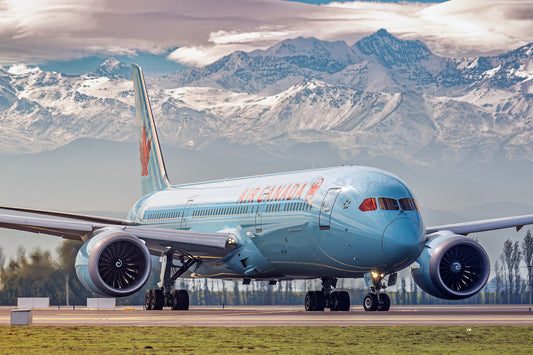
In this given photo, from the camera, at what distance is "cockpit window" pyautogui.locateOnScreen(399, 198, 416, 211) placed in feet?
109

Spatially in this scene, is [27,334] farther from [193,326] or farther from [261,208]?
[261,208]

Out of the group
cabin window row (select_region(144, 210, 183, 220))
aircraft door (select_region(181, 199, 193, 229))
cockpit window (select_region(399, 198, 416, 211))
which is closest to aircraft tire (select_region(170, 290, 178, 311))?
aircraft door (select_region(181, 199, 193, 229))

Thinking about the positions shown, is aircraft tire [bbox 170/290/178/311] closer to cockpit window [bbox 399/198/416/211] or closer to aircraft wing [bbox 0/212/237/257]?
aircraft wing [bbox 0/212/237/257]

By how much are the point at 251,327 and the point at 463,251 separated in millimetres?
12860

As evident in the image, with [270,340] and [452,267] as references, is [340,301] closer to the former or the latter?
[452,267]

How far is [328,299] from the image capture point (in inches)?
1542

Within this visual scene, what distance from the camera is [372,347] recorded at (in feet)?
69.1

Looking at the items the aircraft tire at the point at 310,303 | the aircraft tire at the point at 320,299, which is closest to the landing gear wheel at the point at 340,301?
the aircraft tire at the point at 320,299

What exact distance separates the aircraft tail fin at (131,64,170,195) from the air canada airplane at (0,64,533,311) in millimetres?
10211

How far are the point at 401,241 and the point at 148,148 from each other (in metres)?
26.3

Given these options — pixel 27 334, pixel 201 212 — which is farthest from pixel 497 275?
pixel 27 334

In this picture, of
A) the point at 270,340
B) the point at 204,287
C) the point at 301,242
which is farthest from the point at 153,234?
the point at 204,287

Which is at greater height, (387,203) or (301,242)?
(387,203)

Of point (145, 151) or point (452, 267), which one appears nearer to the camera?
point (452, 267)
